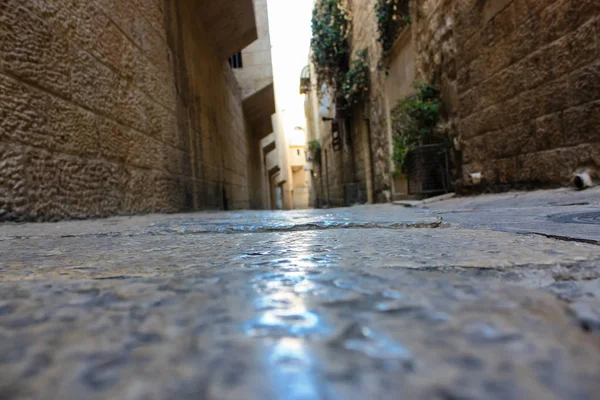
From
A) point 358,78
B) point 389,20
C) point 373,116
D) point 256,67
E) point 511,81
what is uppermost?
point 256,67

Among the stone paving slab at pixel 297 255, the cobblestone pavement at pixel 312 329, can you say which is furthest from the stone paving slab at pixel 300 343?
the stone paving slab at pixel 297 255

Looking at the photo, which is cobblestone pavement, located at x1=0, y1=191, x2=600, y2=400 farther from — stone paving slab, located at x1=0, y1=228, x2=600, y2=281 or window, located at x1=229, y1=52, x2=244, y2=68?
window, located at x1=229, y1=52, x2=244, y2=68

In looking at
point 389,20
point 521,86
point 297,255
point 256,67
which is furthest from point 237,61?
point 297,255

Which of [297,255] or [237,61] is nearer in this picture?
[297,255]

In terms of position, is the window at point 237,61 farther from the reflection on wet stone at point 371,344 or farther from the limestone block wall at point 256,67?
the reflection on wet stone at point 371,344

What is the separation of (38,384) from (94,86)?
8.44 feet

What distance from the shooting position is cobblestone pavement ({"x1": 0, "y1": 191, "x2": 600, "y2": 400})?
227mm

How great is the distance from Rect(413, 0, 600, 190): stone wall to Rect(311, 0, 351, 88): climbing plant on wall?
4.79 meters

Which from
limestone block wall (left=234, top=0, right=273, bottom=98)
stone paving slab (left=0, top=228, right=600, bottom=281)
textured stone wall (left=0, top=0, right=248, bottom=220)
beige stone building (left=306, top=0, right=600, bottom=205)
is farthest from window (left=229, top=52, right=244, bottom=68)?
stone paving slab (left=0, top=228, right=600, bottom=281)

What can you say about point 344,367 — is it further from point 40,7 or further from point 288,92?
point 288,92

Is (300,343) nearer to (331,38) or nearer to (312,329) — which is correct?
(312,329)

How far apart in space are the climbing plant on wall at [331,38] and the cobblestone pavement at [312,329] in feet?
28.4

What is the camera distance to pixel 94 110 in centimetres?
230

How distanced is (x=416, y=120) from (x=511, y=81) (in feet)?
5.03
